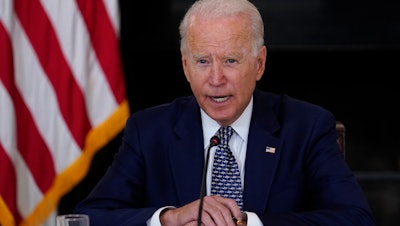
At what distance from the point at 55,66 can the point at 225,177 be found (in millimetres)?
1434

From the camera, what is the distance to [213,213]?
225 centimetres

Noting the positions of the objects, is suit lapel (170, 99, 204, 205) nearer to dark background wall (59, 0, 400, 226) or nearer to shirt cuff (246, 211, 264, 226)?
shirt cuff (246, 211, 264, 226)

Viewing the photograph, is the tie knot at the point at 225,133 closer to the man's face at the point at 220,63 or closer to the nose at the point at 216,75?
the man's face at the point at 220,63

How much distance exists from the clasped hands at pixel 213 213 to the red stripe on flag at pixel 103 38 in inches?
62.2

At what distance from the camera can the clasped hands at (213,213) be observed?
225cm

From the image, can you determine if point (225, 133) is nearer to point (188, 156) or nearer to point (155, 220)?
point (188, 156)

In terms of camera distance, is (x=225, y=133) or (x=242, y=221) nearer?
(x=242, y=221)

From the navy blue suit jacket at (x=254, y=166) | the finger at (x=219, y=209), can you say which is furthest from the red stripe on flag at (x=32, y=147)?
the finger at (x=219, y=209)

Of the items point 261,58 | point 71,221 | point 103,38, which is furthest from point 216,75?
point 103,38

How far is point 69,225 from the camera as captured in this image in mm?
2057

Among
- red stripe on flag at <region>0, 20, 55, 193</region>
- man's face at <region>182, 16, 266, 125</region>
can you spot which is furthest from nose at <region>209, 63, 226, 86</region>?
red stripe on flag at <region>0, 20, 55, 193</region>

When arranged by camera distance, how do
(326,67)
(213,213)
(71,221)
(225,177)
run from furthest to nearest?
(326,67) < (225,177) < (213,213) < (71,221)

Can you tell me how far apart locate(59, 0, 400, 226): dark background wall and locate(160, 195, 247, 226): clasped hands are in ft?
6.33

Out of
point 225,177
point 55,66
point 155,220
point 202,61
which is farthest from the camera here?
point 55,66
